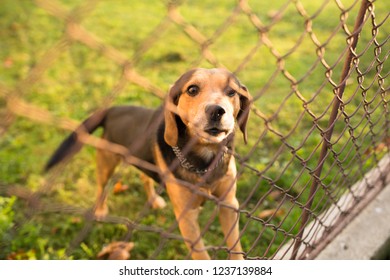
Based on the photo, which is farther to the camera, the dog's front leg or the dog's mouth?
the dog's front leg

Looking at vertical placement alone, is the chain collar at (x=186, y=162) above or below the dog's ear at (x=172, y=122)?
below

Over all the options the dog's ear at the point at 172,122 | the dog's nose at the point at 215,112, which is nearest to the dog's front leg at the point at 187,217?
the dog's ear at the point at 172,122

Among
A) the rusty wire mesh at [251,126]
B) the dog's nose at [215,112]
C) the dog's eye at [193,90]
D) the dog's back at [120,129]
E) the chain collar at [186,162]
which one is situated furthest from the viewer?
the dog's back at [120,129]

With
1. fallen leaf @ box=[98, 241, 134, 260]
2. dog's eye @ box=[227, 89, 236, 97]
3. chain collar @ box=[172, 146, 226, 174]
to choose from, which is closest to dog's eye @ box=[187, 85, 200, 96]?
dog's eye @ box=[227, 89, 236, 97]

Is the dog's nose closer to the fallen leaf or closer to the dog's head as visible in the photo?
the dog's head

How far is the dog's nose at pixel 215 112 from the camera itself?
6.84ft

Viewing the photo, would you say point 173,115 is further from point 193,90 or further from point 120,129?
point 120,129

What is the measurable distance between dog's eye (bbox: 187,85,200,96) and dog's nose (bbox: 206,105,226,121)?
17 centimetres

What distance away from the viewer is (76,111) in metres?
4.68

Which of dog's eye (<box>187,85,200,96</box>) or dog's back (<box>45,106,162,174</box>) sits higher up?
dog's back (<box>45,106,162,174</box>)

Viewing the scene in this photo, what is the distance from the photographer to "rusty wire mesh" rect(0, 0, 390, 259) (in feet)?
3.90

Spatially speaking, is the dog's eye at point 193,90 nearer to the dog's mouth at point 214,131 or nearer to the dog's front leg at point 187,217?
the dog's mouth at point 214,131
